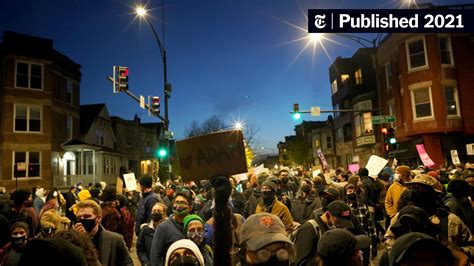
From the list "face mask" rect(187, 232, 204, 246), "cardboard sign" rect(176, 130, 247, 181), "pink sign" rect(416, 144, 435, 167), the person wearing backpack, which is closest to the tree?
"pink sign" rect(416, 144, 435, 167)

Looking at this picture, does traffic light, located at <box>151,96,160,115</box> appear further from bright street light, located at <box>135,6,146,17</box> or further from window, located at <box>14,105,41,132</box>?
window, located at <box>14,105,41,132</box>

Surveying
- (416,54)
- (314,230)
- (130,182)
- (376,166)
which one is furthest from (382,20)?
(416,54)

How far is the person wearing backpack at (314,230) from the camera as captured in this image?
13.5 feet

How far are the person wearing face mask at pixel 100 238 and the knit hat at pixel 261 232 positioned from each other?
7.25 feet

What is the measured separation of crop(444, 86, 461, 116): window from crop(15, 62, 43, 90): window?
29397 mm

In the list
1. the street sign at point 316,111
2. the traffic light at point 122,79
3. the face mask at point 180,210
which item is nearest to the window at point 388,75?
the street sign at point 316,111

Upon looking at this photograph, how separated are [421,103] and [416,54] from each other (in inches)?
133

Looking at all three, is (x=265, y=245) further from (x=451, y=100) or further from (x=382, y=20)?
(x=451, y=100)

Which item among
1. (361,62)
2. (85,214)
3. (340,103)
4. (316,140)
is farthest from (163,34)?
(316,140)

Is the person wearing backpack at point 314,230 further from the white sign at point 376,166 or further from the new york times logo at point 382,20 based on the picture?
the new york times logo at point 382,20

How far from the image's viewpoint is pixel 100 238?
4.29 meters

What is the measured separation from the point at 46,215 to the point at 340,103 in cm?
4084

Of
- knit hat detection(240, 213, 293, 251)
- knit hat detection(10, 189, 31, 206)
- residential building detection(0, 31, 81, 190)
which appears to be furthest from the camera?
residential building detection(0, 31, 81, 190)

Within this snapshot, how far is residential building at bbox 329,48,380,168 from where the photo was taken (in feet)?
110
